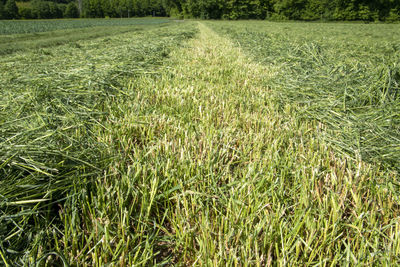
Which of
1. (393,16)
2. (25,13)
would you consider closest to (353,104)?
(393,16)

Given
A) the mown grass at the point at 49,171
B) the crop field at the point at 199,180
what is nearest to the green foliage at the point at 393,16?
the crop field at the point at 199,180

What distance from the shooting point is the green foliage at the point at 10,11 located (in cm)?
5381

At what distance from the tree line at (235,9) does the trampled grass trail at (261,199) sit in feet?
173

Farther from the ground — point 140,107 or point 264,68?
point 264,68

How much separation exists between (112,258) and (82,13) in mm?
93568

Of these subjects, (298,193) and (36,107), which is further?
(36,107)

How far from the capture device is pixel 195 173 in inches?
52.6

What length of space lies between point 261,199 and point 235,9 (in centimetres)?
6269

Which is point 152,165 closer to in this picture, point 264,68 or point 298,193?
point 298,193

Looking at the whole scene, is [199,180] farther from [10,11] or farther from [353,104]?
[10,11]

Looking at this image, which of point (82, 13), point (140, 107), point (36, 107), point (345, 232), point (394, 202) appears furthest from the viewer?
point (82, 13)

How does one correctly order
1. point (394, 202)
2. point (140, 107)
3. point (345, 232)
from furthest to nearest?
point (140, 107), point (394, 202), point (345, 232)

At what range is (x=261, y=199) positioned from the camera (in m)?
1.13

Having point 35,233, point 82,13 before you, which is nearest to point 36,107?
point 35,233
